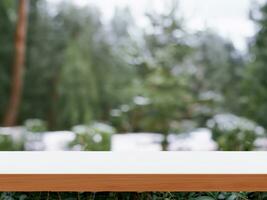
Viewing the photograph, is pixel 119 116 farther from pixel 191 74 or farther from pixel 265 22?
pixel 265 22

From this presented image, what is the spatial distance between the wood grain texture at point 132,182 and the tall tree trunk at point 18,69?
567 cm

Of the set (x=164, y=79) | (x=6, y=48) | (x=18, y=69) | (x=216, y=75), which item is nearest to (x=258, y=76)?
(x=216, y=75)

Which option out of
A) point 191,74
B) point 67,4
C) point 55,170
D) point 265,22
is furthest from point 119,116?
point 55,170

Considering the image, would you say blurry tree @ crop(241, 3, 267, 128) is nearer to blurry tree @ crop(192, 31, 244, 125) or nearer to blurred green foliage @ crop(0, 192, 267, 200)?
blurry tree @ crop(192, 31, 244, 125)

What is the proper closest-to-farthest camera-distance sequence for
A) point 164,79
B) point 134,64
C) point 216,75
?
1. point 164,79
2. point 134,64
3. point 216,75

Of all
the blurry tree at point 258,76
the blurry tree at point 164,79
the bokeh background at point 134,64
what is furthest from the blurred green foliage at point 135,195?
the blurry tree at point 258,76

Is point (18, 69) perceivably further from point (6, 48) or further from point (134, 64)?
point (134, 64)

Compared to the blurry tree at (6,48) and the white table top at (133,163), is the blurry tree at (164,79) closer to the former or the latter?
the blurry tree at (6,48)

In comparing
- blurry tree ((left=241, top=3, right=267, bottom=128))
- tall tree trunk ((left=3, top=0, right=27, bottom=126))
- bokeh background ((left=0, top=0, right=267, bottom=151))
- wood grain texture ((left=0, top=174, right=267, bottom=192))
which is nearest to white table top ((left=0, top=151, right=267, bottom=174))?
wood grain texture ((left=0, top=174, right=267, bottom=192))

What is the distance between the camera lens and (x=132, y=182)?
68 cm

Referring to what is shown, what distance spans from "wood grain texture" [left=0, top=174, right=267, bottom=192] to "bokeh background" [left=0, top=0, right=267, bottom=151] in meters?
4.57

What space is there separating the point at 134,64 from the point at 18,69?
1735 millimetres

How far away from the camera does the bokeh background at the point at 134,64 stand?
5445mm

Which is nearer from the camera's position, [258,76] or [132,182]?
[132,182]
